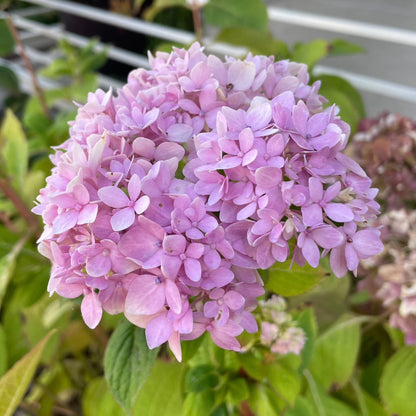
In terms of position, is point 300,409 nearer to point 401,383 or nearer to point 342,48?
point 401,383

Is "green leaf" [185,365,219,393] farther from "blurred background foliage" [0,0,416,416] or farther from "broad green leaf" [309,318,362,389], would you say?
Answer: "broad green leaf" [309,318,362,389]

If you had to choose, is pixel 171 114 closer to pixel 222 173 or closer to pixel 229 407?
pixel 222 173

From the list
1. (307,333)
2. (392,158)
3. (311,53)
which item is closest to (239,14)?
(311,53)

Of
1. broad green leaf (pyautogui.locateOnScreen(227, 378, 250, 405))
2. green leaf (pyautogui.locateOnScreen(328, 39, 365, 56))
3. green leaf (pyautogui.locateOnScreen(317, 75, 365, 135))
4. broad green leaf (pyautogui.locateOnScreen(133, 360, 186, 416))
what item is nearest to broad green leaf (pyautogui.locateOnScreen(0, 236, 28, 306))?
broad green leaf (pyautogui.locateOnScreen(133, 360, 186, 416))

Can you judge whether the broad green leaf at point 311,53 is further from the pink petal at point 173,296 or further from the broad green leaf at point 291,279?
the pink petal at point 173,296

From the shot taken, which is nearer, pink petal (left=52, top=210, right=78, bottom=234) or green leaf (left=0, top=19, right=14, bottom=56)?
pink petal (left=52, top=210, right=78, bottom=234)

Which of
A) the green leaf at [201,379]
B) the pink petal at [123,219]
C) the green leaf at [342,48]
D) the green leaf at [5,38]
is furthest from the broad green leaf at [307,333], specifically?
the green leaf at [5,38]

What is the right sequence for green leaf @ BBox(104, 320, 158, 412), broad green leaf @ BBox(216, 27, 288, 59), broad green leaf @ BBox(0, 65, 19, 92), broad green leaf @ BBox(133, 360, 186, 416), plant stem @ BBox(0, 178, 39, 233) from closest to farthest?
green leaf @ BBox(104, 320, 158, 412) < broad green leaf @ BBox(133, 360, 186, 416) < plant stem @ BBox(0, 178, 39, 233) < broad green leaf @ BBox(216, 27, 288, 59) < broad green leaf @ BBox(0, 65, 19, 92)
